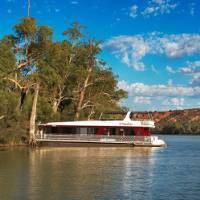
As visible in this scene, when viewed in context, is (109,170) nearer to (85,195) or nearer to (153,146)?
(85,195)

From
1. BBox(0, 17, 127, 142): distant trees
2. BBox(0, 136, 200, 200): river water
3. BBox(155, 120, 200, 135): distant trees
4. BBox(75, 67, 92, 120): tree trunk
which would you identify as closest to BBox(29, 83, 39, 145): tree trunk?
BBox(0, 17, 127, 142): distant trees

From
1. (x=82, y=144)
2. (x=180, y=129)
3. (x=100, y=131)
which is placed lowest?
(x=82, y=144)

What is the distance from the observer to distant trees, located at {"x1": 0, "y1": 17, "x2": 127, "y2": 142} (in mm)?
56281

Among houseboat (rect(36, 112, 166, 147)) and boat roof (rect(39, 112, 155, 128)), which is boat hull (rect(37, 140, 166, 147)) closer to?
houseboat (rect(36, 112, 166, 147))

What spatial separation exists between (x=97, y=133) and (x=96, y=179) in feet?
101

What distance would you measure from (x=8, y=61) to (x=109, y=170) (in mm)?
29362

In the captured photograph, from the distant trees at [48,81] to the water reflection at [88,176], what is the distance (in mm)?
16045

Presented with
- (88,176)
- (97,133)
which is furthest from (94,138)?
(88,176)

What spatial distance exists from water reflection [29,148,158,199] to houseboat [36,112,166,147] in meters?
16.0

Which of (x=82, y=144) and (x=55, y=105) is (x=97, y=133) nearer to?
(x=82, y=144)

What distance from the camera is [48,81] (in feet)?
203

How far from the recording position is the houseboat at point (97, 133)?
57094 mm

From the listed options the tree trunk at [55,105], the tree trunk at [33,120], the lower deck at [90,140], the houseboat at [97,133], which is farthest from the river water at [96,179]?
the tree trunk at [55,105]

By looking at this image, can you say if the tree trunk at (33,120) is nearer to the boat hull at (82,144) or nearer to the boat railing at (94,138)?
the boat hull at (82,144)
